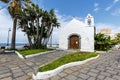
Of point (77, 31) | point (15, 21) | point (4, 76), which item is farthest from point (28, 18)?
point (4, 76)

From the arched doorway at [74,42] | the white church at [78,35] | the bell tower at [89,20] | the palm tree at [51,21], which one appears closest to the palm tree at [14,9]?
the palm tree at [51,21]

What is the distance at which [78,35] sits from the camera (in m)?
19.6

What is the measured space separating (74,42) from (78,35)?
1.41 meters

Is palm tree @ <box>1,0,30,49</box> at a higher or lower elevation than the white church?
higher

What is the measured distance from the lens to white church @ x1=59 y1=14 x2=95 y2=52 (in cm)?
1869

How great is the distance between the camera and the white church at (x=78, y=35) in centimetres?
1869

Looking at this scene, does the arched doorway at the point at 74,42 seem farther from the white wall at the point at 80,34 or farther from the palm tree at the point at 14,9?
the palm tree at the point at 14,9

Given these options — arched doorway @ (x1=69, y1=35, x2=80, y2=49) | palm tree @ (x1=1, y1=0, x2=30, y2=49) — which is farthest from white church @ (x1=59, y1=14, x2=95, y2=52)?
palm tree @ (x1=1, y1=0, x2=30, y2=49)

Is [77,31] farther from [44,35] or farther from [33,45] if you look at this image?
[33,45]

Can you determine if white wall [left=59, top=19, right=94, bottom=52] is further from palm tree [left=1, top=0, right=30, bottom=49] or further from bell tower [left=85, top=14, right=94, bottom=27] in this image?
palm tree [left=1, top=0, right=30, bottom=49]

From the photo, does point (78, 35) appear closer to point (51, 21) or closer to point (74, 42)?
point (74, 42)

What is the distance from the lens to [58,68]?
5.86 meters

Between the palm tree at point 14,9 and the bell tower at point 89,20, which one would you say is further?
the bell tower at point 89,20

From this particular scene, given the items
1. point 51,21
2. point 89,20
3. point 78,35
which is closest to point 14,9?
point 51,21
